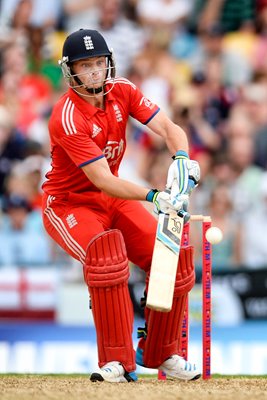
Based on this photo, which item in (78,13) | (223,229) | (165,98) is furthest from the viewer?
(78,13)

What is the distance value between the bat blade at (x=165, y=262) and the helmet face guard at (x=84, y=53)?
833mm

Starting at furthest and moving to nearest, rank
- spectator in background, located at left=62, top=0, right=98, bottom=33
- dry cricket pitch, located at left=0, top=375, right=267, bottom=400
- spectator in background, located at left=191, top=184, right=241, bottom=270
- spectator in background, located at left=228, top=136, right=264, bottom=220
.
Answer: spectator in background, located at left=62, top=0, right=98, bottom=33, spectator in background, located at left=228, top=136, right=264, bottom=220, spectator in background, located at left=191, top=184, right=241, bottom=270, dry cricket pitch, located at left=0, top=375, right=267, bottom=400

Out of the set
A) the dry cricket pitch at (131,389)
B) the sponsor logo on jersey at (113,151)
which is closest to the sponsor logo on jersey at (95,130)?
the sponsor logo on jersey at (113,151)

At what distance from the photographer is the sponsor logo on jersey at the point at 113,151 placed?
19.3 ft

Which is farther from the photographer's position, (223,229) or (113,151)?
(223,229)

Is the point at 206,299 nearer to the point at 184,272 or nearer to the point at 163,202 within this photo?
the point at 184,272

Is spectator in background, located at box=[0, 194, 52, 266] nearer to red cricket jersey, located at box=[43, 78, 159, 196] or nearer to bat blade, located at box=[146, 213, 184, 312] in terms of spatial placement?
red cricket jersey, located at box=[43, 78, 159, 196]

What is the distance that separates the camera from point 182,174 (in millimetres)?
5641

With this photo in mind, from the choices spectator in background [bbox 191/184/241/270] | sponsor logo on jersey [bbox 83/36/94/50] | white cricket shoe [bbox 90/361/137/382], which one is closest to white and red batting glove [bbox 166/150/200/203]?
sponsor logo on jersey [bbox 83/36/94/50]

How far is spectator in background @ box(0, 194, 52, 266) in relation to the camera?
9.73 m

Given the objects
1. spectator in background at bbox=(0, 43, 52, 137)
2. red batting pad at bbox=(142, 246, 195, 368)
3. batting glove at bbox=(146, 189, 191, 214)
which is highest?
spectator in background at bbox=(0, 43, 52, 137)

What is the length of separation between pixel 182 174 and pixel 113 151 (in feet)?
1.57

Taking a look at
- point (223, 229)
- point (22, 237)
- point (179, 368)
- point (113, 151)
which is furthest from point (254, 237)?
point (113, 151)

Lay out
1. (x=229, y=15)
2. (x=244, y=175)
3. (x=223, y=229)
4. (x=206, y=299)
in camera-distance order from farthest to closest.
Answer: (x=229, y=15)
(x=244, y=175)
(x=223, y=229)
(x=206, y=299)
